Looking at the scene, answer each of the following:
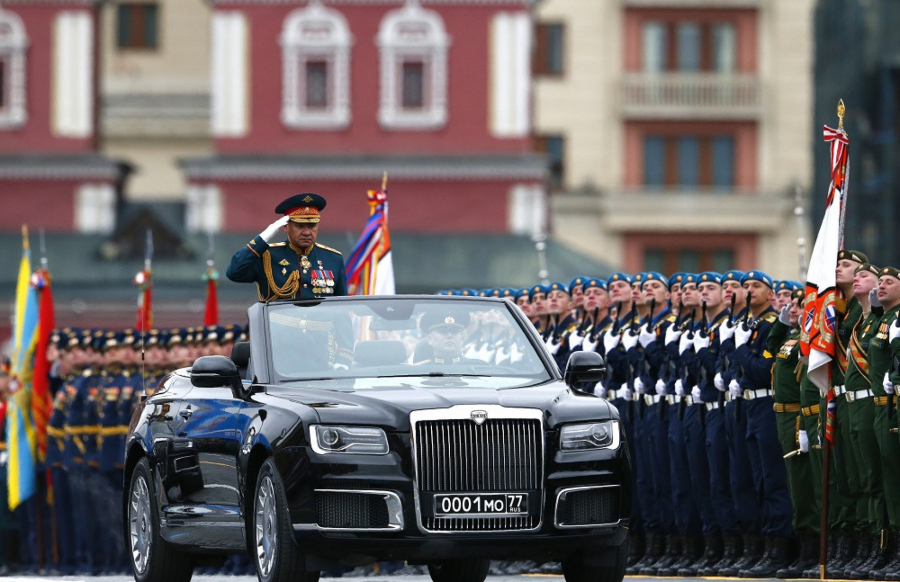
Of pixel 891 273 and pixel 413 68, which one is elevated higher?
pixel 413 68

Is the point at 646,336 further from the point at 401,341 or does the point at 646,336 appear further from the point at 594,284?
the point at 401,341

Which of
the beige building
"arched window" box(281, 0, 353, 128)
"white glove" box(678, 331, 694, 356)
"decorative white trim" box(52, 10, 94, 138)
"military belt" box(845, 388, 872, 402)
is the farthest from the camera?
the beige building

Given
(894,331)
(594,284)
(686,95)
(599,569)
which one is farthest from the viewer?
(686,95)

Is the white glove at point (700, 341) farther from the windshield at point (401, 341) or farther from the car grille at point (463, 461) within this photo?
the car grille at point (463, 461)

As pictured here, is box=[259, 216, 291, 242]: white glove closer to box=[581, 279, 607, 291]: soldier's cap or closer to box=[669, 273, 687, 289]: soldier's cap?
box=[669, 273, 687, 289]: soldier's cap

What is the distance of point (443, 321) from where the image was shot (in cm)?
1321

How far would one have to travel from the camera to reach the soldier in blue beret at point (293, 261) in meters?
14.5

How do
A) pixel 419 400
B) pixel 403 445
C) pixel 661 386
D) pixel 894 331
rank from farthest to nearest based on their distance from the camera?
pixel 661 386 < pixel 894 331 < pixel 419 400 < pixel 403 445

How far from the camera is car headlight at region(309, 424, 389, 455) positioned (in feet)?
38.2

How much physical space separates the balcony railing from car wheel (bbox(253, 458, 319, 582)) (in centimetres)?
5595

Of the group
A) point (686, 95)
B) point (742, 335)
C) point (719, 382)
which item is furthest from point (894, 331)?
point (686, 95)

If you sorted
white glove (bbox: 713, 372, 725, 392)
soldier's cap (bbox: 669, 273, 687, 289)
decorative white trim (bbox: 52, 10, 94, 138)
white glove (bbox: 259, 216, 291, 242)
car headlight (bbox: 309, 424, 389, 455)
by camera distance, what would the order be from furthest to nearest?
decorative white trim (bbox: 52, 10, 94, 138) → soldier's cap (bbox: 669, 273, 687, 289) → white glove (bbox: 713, 372, 725, 392) → white glove (bbox: 259, 216, 291, 242) → car headlight (bbox: 309, 424, 389, 455)

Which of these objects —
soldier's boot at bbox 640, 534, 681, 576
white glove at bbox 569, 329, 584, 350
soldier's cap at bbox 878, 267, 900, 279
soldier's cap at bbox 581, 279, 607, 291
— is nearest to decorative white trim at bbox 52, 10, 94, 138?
soldier's cap at bbox 581, 279, 607, 291

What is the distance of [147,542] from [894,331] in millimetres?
4600
